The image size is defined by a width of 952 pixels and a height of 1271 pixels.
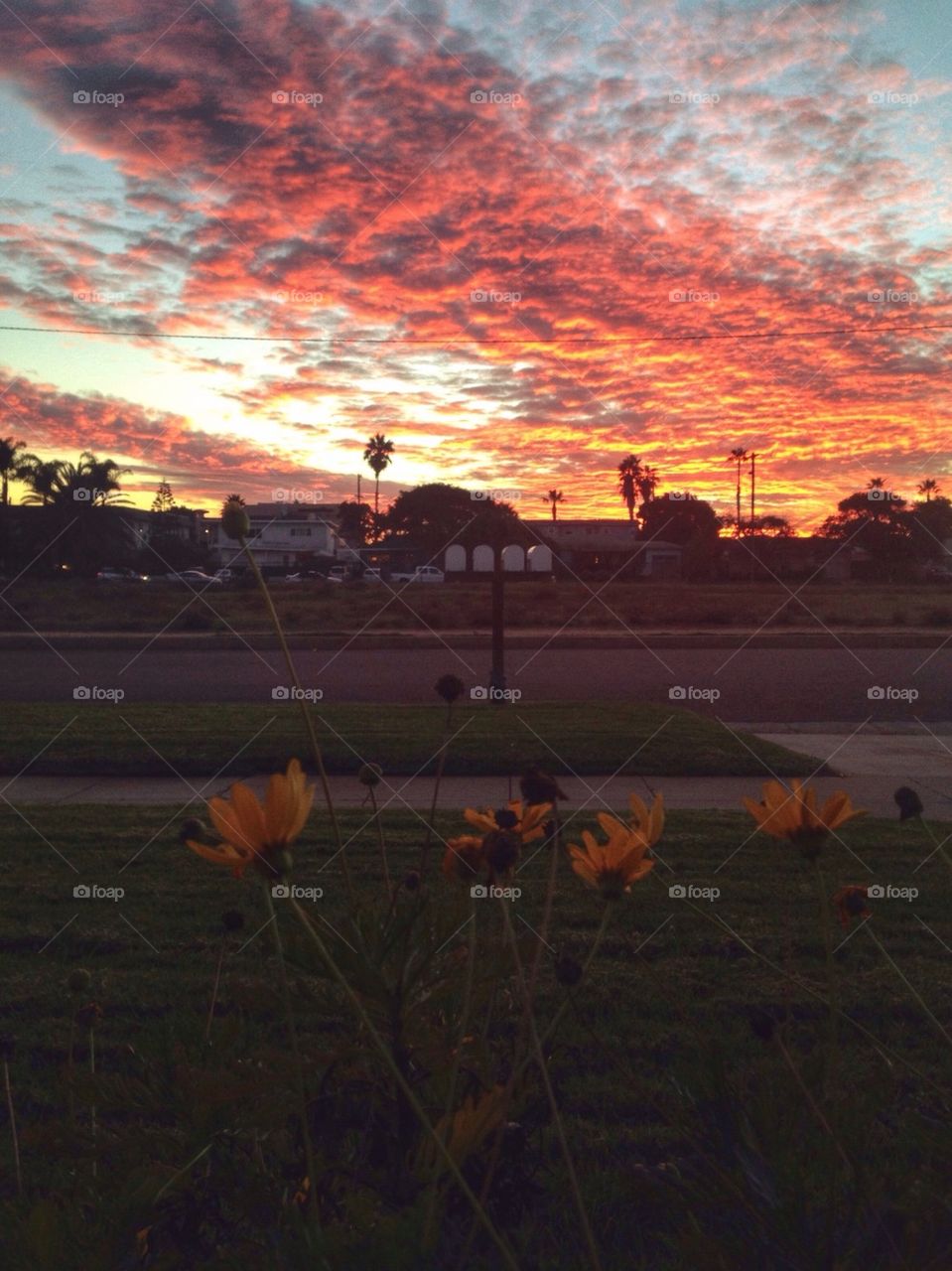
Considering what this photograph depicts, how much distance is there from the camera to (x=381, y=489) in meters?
4.30

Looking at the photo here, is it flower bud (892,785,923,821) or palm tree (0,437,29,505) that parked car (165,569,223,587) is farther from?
flower bud (892,785,923,821)

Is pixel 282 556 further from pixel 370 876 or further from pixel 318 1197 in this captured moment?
pixel 318 1197

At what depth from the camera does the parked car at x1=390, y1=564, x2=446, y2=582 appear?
508 cm

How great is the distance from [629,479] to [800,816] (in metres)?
3.74

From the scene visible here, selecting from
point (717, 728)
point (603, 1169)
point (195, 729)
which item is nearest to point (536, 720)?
point (717, 728)

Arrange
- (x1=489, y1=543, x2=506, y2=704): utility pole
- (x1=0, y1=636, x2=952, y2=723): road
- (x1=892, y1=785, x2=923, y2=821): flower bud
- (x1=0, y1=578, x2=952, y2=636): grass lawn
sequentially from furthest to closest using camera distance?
(x1=0, y1=636, x2=952, y2=723): road
(x1=489, y1=543, x2=506, y2=704): utility pole
(x1=0, y1=578, x2=952, y2=636): grass lawn
(x1=892, y1=785, x2=923, y2=821): flower bud

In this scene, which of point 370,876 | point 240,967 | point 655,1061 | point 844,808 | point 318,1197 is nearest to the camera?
point 318,1197

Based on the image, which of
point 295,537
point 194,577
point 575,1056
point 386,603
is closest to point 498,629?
point 386,603

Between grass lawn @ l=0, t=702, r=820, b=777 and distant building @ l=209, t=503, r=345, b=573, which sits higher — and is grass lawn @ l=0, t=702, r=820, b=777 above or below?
below

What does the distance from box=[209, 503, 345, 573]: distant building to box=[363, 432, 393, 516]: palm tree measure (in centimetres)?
28

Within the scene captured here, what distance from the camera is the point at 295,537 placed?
4.38m

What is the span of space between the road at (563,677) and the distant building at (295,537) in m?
5.37

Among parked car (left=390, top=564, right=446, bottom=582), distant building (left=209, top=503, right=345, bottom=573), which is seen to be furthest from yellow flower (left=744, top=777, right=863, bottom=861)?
parked car (left=390, top=564, right=446, bottom=582)

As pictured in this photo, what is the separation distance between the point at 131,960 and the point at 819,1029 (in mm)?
2281
